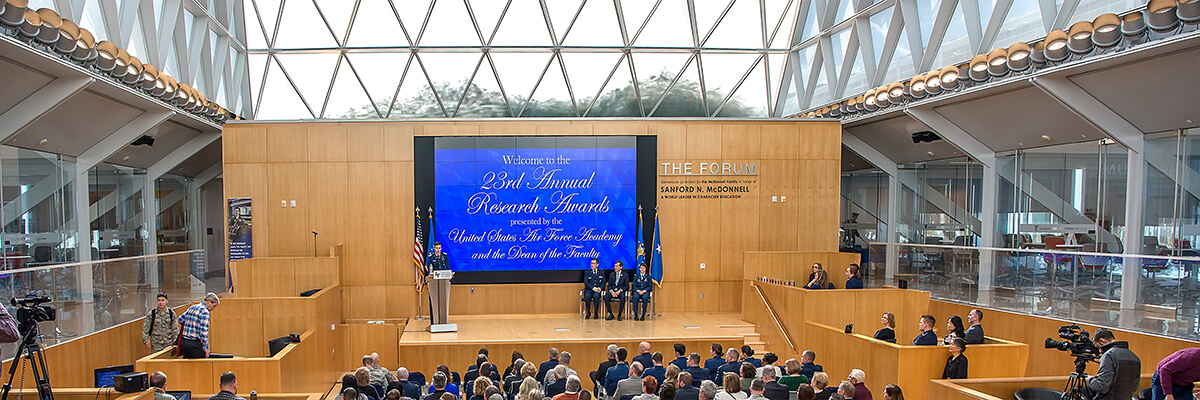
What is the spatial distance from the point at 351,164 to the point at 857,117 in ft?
31.4

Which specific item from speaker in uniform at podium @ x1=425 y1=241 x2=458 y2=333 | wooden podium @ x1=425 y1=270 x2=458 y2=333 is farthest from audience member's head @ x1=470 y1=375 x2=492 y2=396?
wooden podium @ x1=425 y1=270 x2=458 y2=333

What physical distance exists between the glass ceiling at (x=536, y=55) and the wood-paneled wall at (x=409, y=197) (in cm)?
226

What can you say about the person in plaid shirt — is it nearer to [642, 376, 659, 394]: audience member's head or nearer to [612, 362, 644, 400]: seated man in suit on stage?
[612, 362, 644, 400]: seated man in suit on stage

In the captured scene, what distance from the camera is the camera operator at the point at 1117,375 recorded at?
217 inches

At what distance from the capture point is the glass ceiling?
47.1 ft

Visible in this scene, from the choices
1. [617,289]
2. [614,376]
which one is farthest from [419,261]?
[614,376]

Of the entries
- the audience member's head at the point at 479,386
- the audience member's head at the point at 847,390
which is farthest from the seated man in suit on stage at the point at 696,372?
the audience member's head at the point at 479,386

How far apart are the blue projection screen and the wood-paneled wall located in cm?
37

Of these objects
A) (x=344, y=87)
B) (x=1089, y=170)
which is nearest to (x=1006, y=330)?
(x=1089, y=170)

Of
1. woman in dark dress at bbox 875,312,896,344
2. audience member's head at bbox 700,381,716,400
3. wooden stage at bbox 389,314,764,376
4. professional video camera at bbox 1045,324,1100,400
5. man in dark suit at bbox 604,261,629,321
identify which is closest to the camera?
professional video camera at bbox 1045,324,1100,400

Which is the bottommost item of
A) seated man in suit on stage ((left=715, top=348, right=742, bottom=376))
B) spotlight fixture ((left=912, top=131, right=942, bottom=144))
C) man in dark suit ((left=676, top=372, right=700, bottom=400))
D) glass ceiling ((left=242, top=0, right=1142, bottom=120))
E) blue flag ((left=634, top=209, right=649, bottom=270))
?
seated man in suit on stage ((left=715, top=348, right=742, bottom=376))

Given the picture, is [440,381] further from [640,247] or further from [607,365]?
[640,247]

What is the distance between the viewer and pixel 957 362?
24.8 feet

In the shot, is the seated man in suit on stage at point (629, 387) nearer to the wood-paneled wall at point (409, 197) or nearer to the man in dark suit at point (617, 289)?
the man in dark suit at point (617, 289)
